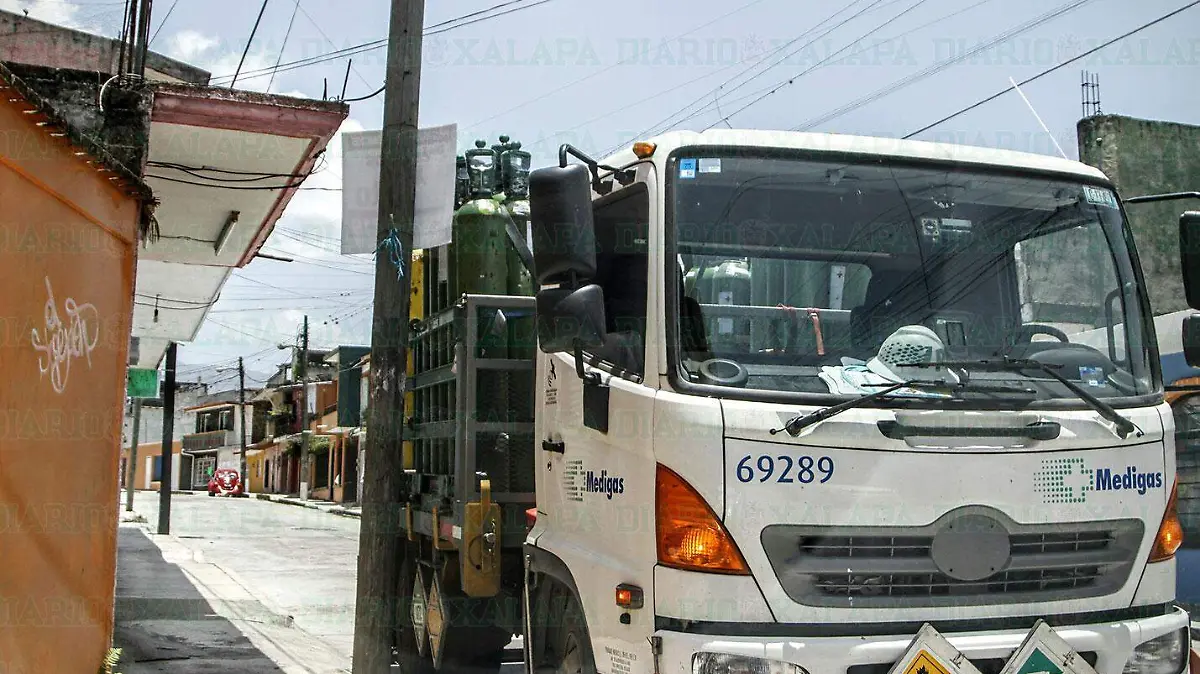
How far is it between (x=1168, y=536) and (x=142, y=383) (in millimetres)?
20199

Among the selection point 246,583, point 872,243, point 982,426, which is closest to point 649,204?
point 872,243

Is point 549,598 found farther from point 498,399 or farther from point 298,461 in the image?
point 298,461

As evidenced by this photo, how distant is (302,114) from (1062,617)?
5.49m

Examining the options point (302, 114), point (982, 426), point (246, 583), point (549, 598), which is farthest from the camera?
point (246, 583)

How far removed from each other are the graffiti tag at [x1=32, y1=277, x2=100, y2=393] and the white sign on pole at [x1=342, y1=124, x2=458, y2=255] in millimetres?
1485

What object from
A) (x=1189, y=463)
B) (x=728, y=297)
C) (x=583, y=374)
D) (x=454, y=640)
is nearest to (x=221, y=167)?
(x=454, y=640)

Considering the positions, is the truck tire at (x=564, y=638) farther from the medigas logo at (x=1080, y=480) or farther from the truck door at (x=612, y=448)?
the medigas logo at (x=1080, y=480)

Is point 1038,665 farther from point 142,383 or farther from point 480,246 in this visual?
point 142,383

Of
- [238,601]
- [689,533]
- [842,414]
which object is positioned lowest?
[238,601]

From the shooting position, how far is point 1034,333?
432 cm

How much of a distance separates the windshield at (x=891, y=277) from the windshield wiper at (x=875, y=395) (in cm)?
5

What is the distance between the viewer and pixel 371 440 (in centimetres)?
660

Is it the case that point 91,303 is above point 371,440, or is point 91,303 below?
above

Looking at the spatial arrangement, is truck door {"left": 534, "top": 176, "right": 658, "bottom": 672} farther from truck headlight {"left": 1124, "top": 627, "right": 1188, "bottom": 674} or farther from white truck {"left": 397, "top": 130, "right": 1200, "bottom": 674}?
truck headlight {"left": 1124, "top": 627, "right": 1188, "bottom": 674}
